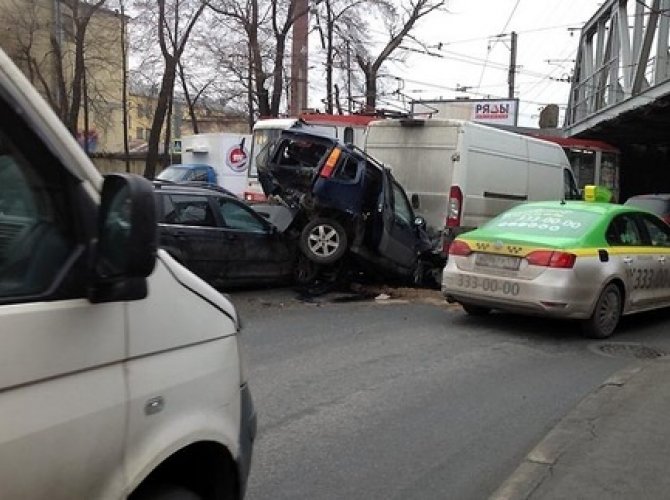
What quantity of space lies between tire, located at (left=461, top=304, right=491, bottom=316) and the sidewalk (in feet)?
10.8

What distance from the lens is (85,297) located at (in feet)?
6.89

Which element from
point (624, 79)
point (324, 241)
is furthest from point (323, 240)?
point (624, 79)

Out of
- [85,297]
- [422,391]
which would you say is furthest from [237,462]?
[422,391]

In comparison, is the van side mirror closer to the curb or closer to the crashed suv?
the curb

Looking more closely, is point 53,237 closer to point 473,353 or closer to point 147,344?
point 147,344

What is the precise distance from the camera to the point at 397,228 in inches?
461

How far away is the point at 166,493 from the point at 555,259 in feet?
21.7

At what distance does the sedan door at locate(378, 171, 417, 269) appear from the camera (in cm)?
1145

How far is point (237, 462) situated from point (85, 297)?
1030 millimetres

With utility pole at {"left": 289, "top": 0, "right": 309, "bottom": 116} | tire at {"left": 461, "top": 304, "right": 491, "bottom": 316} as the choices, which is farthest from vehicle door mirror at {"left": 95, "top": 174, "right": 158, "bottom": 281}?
utility pole at {"left": 289, "top": 0, "right": 309, "bottom": 116}

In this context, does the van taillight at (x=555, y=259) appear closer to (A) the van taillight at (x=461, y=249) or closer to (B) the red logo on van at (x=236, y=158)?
(A) the van taillight at (x=461, y=249)

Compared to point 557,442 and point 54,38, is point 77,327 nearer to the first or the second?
point 557,442

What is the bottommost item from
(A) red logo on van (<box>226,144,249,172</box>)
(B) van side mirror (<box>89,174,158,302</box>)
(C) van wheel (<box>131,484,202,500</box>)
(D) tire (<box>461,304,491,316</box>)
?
(D) tire (<box>461,304,491,316</box>)

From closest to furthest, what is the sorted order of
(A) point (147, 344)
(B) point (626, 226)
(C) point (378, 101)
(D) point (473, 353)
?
1. (A) point (147, 344)
2. (D) point (473, 353)
3. (B) point (626, 226)
4. (C) point (378, 101)
